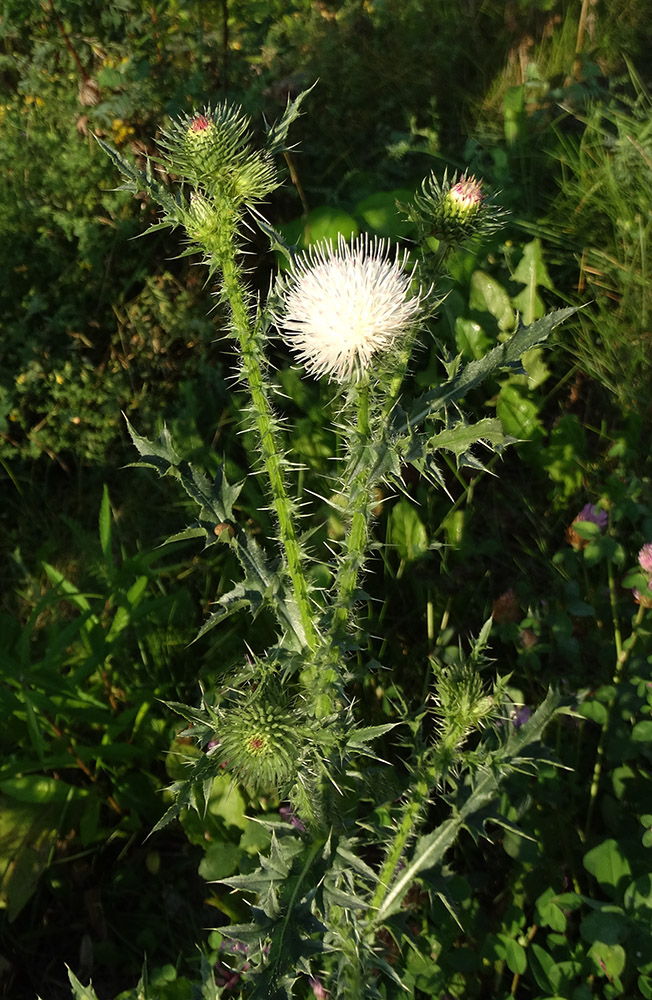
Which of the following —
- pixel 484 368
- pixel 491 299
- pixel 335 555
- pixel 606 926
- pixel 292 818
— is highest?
pixel 491 299

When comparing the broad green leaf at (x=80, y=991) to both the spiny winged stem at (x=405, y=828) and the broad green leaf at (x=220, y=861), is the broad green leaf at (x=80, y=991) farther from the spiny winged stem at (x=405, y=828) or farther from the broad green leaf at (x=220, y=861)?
the spiny winged stem at (x=405, y=828)

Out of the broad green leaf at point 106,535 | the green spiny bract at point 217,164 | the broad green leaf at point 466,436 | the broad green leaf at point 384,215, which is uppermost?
the broad green leaf at point 384,215

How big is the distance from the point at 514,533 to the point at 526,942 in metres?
1.32

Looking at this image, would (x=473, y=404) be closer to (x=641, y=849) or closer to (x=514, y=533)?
(x=514, y=533)

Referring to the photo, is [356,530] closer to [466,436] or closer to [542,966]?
[466,436]

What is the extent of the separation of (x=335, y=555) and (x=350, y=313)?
0.50 metres

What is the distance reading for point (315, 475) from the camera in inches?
109

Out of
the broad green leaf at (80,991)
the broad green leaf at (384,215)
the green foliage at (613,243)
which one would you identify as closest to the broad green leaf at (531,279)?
the green foliage at (613,243)

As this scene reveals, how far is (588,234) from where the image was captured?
133 inches

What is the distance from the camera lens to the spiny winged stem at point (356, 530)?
4.93 ft

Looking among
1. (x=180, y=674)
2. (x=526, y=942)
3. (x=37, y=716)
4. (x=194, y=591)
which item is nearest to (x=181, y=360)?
(x=194, y=591)

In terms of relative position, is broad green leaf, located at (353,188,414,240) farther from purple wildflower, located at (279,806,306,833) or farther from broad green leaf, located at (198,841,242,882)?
broad green leaf, located at (198,841,242,882)

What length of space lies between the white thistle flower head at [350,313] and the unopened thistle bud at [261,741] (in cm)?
67

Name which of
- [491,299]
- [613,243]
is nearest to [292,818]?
[491,299]
